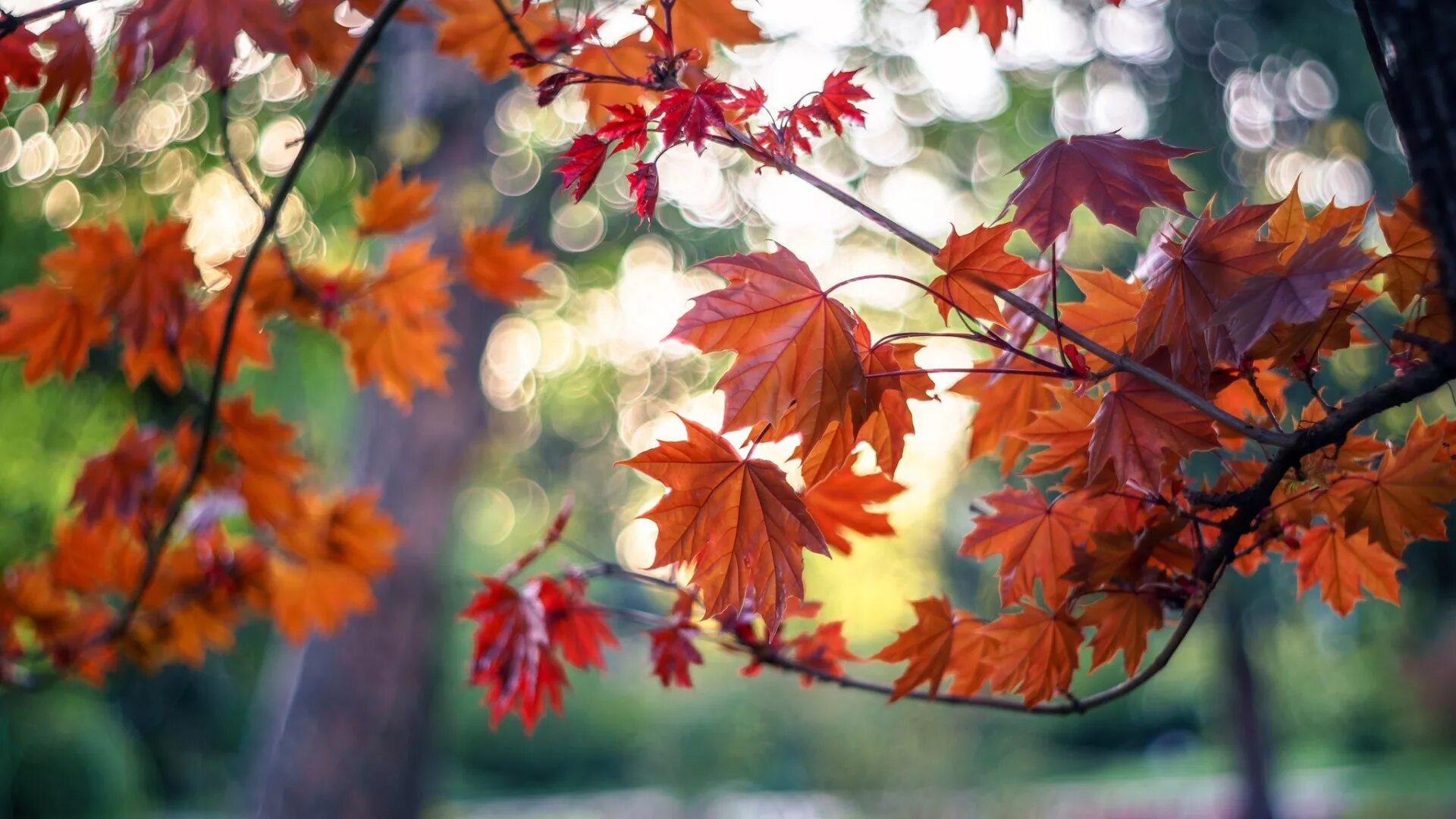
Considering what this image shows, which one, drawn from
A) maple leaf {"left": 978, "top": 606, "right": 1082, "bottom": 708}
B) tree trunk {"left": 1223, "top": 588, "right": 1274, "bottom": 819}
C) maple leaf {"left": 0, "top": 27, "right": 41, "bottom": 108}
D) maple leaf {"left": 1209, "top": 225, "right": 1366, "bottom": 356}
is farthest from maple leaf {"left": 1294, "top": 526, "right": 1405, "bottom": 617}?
tree trunk {"left": 1223, "top": 588, "right": 1274, "bottom": 819}

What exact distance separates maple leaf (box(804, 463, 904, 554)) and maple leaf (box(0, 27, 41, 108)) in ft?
3.24

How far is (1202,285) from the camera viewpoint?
2.60ft

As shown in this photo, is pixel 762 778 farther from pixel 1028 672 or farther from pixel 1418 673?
pixel 1028 672

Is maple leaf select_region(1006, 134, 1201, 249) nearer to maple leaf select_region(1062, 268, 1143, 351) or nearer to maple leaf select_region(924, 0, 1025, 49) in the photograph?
maple leaf select_region(1062, 268, 1143, 351)

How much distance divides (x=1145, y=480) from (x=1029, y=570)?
0.78 ft

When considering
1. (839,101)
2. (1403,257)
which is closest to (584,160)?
(839,101)

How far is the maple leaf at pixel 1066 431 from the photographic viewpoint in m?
0.90

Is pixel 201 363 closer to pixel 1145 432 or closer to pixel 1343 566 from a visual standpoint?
pixel 1145 432

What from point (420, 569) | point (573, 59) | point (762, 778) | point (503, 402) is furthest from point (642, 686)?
point (573, 59)

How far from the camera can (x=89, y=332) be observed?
1.50m

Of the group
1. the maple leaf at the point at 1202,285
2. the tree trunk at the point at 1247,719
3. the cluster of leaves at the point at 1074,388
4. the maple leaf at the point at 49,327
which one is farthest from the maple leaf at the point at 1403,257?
the tree trunk at the point at 1247,719

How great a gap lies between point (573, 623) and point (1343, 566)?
2.78ft

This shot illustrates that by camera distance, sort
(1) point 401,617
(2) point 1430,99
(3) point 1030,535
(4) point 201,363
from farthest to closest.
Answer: (1) point 401,617 < (4) point 201,363 < (3) point 1030,535 < (2) point 1430,99

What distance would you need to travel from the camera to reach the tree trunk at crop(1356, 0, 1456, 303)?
61 cm
